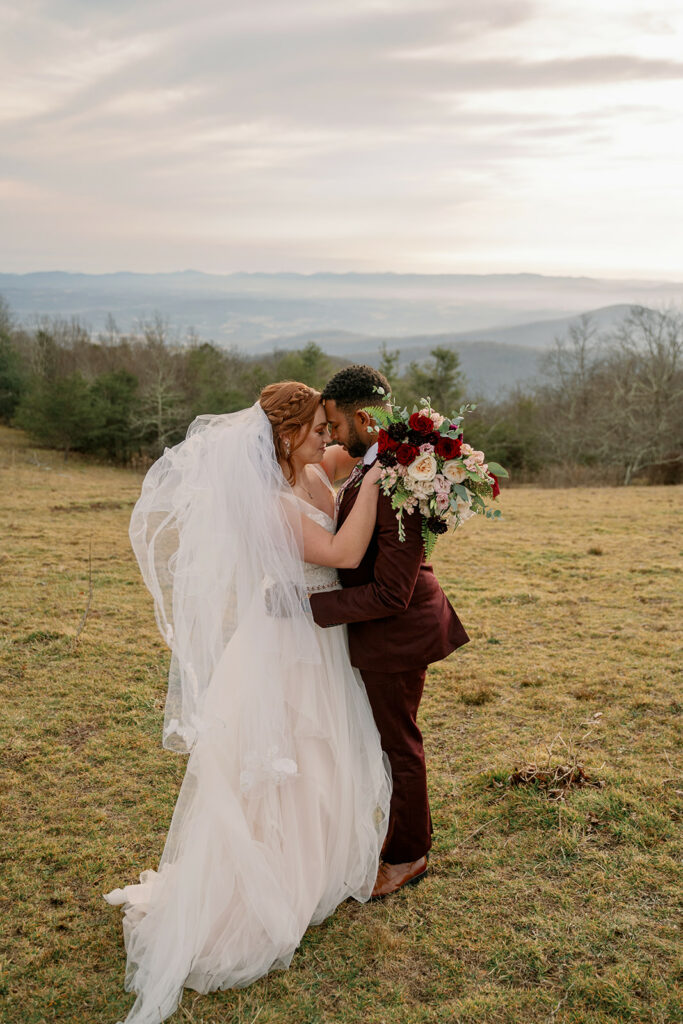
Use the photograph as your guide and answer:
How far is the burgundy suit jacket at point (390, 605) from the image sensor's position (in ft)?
11.4

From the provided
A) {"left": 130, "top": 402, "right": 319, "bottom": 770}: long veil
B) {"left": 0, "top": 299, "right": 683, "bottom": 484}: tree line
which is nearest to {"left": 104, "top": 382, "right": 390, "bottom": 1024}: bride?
A: {"left": 130, "top": 402, "right": 319, "bottom": 770}: long veil

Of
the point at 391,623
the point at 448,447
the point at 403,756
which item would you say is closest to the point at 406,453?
the point at 448,447

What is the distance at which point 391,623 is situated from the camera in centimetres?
370

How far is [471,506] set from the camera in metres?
3.46

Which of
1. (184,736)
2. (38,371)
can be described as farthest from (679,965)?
(38,371)

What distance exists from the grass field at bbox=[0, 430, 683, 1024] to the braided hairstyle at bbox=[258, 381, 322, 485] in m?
2.44

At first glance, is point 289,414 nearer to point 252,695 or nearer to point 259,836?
point 252,695

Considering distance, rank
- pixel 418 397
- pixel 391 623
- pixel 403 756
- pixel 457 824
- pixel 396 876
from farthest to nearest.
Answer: pixel 418 397 → pixel 457 824 → pixel 396 876 → pixel 403 756 → pixel 391 623

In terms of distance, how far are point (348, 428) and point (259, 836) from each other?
6.70 feet

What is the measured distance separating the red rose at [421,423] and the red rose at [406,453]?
0.09 metres

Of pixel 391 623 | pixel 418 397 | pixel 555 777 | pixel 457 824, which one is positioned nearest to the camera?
pixel 391 623

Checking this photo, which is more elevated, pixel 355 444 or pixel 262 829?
pixel 355 444

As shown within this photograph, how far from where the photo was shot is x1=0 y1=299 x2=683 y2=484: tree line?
107ft

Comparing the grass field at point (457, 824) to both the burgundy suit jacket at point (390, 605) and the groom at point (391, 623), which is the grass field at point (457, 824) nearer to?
the groom at point (391, 623)
